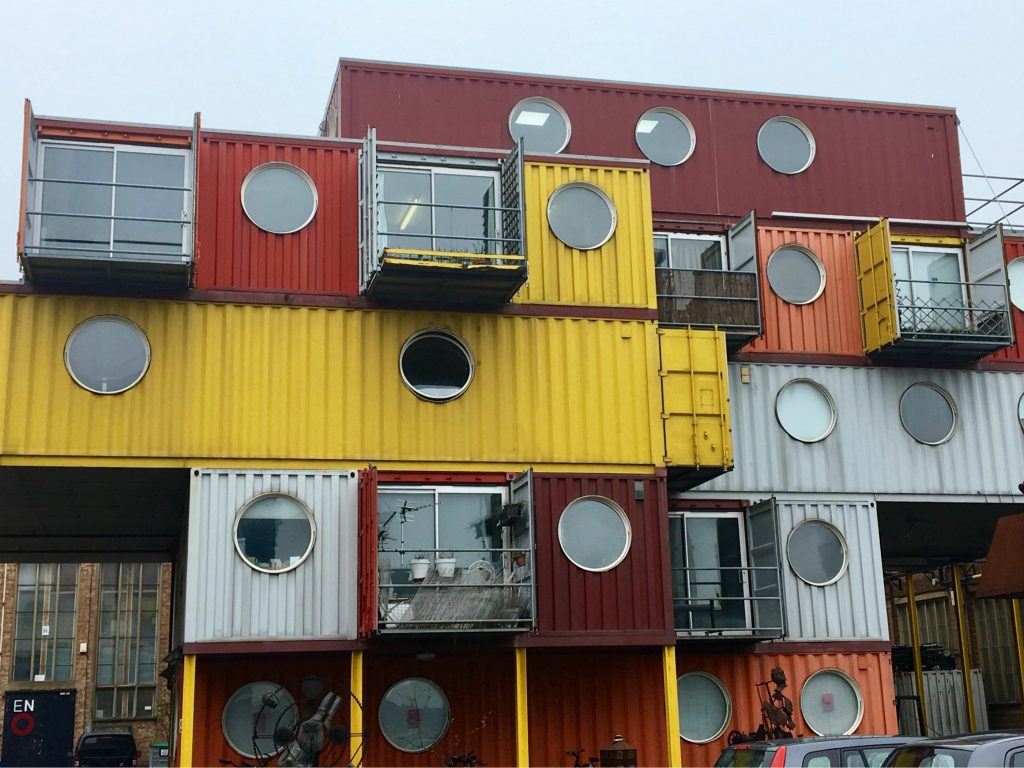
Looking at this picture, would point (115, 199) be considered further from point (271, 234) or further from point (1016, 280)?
point (1016, 280)

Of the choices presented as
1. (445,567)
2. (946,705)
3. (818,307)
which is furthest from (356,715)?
(946,705)

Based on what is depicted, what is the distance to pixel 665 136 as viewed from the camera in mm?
30016

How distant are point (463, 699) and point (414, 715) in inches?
35.2

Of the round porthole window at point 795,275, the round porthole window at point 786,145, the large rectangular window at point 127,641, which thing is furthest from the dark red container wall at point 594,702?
the large rectangular window at point 127,641

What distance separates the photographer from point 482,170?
2317 centimetres

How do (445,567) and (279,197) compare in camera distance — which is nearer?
(445,567)

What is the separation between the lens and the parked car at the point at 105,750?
151ft

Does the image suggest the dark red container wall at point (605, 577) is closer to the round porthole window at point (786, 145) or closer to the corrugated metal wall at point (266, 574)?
the corrugated metal wall at point (266, 574)

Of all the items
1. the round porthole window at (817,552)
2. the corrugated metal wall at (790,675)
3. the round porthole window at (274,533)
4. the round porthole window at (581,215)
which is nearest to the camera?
the round porthole window at (274,533)

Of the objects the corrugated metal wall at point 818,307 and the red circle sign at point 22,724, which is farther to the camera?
the red circle sign at point 22,724

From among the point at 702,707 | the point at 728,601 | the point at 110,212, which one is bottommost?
the point at 702,707

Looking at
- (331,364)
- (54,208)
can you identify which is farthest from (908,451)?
(54,208)

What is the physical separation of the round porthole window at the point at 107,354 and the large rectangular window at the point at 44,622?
3667 centimetres

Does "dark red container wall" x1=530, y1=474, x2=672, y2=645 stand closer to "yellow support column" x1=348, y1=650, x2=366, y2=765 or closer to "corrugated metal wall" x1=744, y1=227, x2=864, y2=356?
"yellow support column" x1=348, y1=650, x2=366, y2=765
